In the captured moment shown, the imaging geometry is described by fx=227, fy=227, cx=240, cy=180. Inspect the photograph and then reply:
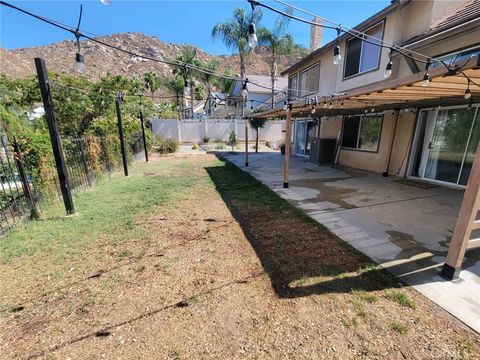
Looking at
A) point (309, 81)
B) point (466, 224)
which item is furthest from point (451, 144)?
point (309, 81)

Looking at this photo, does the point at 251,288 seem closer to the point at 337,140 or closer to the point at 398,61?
the point at 398,61

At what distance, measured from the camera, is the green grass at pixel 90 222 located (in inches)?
135

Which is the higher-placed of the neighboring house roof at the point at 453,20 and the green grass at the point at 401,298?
the neighboring house roof at the point at 453,20

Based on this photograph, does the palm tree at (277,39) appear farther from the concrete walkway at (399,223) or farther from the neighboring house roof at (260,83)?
the concrete walkway at (399,223)

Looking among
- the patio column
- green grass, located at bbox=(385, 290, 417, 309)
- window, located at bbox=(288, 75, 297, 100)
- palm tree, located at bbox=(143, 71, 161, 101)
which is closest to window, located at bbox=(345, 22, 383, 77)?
window, located at bbox=(288, 75, 297, 100)

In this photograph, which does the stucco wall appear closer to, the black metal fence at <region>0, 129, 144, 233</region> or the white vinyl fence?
the black metal fence at <region>0, 129, 144, 233</region>

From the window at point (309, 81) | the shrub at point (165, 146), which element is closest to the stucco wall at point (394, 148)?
the window at point (309, 81)

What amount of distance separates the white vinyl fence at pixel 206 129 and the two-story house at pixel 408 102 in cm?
1262

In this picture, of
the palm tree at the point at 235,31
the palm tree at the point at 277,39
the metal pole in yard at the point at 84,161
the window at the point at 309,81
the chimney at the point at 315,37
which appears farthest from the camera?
the palm tree at the point at 235,31


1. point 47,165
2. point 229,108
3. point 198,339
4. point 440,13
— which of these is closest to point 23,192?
point 47,165

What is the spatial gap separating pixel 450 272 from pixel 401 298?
80 centimetres

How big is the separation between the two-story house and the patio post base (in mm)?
2670

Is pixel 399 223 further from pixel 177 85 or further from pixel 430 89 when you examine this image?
pixel 177 85

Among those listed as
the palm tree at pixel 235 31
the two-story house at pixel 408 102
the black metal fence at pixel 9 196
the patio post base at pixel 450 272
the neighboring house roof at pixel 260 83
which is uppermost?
the palm tree at pixel 235 31
